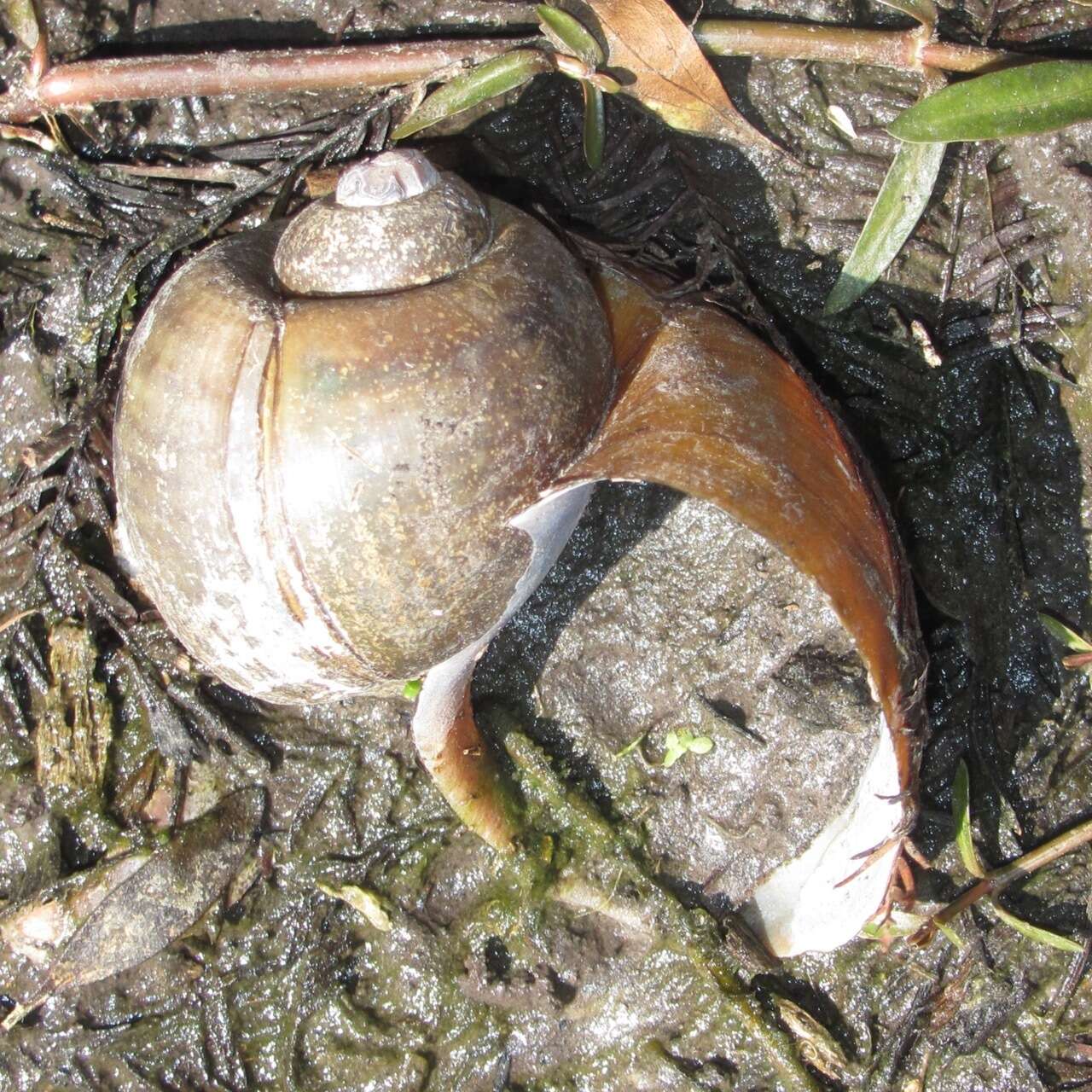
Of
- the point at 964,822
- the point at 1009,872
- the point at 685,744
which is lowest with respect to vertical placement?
the point at 1009,872

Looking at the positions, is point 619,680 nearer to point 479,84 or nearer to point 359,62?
point 479,84

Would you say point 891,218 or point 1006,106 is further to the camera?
point 891,218

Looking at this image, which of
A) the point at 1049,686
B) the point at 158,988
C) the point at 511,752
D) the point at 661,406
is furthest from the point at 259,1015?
the point at 1049,686

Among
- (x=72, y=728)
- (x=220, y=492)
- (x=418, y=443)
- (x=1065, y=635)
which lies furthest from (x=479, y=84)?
(x=72, y=728)

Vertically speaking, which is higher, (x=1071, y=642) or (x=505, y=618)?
(x=505, y=618)

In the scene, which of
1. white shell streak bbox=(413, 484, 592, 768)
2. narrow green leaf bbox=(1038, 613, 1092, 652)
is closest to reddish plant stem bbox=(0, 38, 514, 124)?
white shell streak bbox=(413, 484, 592, 768)

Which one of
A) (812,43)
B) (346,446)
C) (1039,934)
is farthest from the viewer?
(1039,934)

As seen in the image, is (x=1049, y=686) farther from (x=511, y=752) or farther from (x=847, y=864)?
(x=511, y=752)
